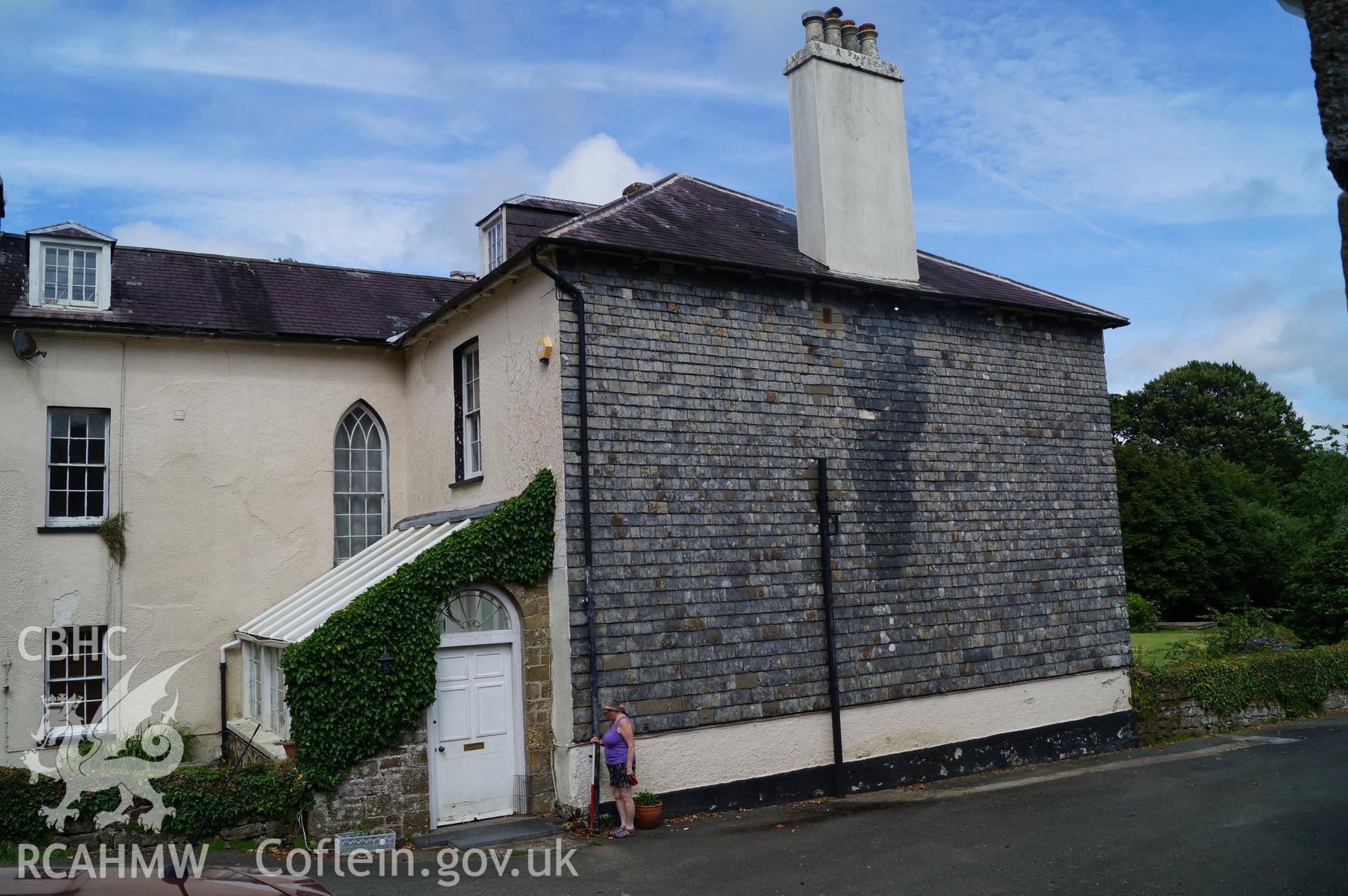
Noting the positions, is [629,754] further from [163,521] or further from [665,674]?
[163,521]

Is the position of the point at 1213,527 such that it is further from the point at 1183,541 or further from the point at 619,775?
the point at 619,775

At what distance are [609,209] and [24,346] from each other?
8574mm

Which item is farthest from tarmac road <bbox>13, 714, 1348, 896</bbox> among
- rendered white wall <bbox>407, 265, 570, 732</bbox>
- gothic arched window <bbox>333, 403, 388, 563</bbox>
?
gothic arched window <bbox>333, 403, 388, 563</bbox>

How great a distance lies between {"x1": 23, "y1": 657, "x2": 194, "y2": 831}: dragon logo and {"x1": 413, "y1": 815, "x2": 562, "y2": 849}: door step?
2648 millimetres

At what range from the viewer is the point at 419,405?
15750mm

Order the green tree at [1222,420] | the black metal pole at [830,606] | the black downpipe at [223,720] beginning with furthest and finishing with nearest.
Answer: the green tree at [1222,420], the black downpipe at [223,720], the black metal pole at [830,606]

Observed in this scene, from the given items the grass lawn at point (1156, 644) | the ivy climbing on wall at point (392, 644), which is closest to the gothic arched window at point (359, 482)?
the ivy climbing on wall at point (392, 644)

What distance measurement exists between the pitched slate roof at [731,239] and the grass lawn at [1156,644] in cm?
669

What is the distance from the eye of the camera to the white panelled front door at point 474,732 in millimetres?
11023

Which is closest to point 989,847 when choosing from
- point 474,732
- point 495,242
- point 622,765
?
point 622,765

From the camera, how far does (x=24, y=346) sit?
1380 cm

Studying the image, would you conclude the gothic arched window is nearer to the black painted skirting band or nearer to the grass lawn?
the black painted skirting band

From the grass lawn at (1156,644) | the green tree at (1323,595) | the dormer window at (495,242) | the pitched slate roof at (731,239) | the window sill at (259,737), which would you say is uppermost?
the dormer window at (495,242)

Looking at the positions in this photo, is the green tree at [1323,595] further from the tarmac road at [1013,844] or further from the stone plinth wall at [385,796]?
the stone plinth wall at [385,796]
